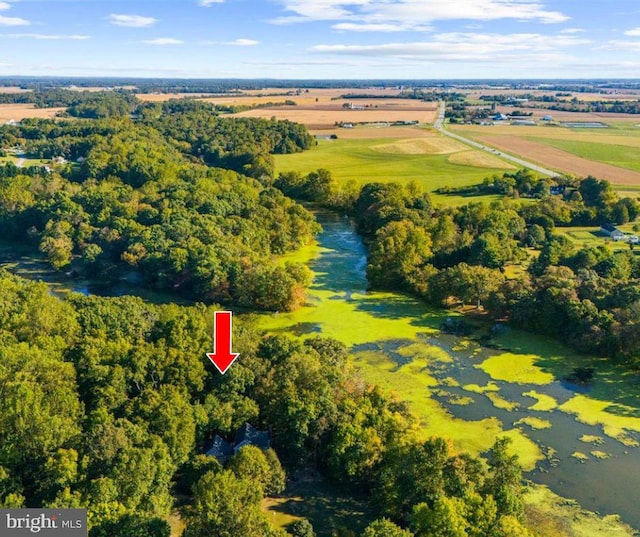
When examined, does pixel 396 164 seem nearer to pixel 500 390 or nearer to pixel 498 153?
pixel 498 153

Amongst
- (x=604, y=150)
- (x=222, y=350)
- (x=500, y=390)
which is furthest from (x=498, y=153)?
(x=222, y=350)

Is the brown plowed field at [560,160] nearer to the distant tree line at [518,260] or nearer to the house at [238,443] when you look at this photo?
the distant tree line at [518,260]

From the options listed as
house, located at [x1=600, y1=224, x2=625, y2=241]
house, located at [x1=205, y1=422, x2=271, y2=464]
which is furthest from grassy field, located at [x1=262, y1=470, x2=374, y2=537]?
house, located at [x1=600, y1=224, x2=625, y2=241]

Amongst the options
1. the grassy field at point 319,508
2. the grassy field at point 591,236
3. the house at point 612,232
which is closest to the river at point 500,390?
the grassy field at point 319,508

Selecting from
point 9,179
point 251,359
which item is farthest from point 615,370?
point 9,179

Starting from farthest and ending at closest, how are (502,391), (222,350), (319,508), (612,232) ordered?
(612,232) → (502,391) → (222,350) → (319,508)

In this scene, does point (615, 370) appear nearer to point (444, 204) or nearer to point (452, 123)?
point (444, 204)
